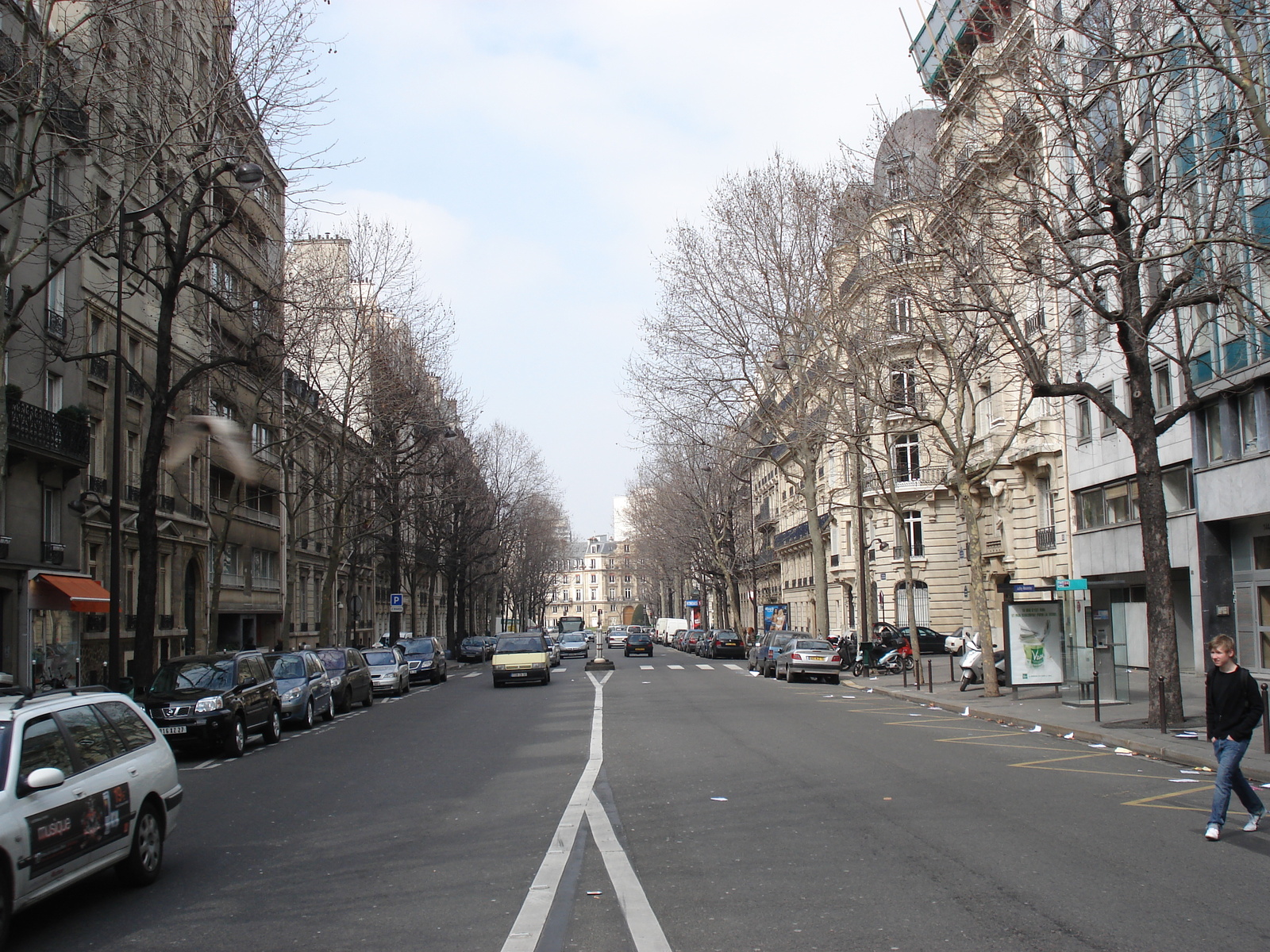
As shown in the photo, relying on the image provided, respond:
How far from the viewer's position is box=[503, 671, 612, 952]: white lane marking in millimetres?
6391

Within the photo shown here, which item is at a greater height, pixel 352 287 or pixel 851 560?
pixel 352 287

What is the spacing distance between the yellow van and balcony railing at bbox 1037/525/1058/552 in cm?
1721

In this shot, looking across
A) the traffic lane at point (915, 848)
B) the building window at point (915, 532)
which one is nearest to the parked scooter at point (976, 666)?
the traffic lane at point (915, 848)

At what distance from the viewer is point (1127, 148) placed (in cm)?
1617

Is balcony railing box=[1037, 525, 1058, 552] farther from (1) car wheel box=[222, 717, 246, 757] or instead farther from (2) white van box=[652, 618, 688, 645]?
(2) white van box=[652, 618, 688, 645]

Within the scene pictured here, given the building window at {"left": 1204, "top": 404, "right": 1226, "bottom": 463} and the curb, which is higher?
the building window at {"left": 1204, "top": 404, "right": 1226, "bottom": 463}

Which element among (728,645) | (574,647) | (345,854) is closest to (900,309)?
(345,854)

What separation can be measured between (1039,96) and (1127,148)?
157 centimetres

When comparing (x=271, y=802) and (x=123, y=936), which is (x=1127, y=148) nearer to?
(x=271, y=802)

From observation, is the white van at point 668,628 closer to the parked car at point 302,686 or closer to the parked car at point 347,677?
the parked car at point 347,677

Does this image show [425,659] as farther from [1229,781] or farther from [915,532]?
[1229,781]

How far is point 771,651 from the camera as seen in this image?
38750 mm

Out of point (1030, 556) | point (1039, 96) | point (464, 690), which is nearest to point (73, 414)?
point (464, 690)

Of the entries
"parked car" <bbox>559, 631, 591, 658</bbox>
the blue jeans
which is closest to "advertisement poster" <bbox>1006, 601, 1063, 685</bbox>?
the blue jeans
